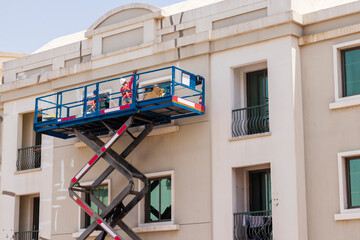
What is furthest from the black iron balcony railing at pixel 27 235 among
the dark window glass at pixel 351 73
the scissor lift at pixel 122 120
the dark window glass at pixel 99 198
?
the dark window glass at pixel 351 73

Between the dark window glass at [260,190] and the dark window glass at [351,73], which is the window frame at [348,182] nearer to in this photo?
the dark window glass at [351,73]

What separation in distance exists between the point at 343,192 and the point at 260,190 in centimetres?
301

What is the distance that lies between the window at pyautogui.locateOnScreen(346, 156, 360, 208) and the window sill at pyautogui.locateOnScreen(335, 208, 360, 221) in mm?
275

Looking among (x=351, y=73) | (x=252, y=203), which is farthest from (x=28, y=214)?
(x=351, y=73)

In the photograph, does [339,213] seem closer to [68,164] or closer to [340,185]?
[340,185]

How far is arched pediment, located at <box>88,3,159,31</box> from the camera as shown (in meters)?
27.9

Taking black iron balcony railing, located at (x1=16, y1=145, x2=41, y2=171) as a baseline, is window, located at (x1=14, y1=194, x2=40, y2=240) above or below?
below

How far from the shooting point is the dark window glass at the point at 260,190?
78.8ft

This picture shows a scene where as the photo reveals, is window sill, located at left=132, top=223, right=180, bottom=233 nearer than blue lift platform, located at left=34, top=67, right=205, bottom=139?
No

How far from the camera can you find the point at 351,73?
2319 centimetres

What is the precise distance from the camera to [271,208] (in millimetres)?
23609

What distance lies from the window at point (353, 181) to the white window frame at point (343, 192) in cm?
→ 13

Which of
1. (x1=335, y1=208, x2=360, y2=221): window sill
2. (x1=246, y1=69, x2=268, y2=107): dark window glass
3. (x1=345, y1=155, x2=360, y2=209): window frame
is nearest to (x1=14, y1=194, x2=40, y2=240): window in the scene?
(x1=246, y1=69, x2=268, y2=107): dark window glass

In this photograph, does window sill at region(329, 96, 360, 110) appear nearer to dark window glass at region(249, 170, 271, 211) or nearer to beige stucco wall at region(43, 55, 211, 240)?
dark window glass at region(249, 170, 271, 211)
